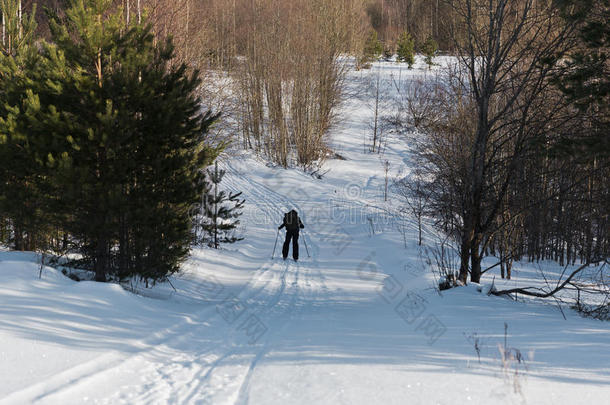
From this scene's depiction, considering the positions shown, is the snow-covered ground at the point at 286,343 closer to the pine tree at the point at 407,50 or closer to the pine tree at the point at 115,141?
the pine tree at the point at 115,141

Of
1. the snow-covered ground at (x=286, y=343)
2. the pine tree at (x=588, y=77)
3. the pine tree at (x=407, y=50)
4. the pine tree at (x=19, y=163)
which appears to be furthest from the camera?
the pine tree at (x=407, y=50)

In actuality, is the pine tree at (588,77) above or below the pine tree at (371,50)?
below

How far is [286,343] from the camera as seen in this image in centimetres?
573

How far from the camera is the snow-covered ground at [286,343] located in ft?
13.1

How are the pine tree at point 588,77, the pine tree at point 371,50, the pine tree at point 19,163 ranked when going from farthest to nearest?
the pine tree at point 371,50, the pine tree at point 588,77, the pine tree at point 19,163

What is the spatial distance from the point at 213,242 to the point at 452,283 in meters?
9.08

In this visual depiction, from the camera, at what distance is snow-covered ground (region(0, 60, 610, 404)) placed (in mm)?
3984

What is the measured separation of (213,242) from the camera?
15.4m

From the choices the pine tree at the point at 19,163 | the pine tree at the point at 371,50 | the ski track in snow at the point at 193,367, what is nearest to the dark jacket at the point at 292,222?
the ski track in snow at the point at 193,367

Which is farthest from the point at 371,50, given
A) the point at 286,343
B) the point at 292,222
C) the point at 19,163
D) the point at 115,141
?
the point at 286,343

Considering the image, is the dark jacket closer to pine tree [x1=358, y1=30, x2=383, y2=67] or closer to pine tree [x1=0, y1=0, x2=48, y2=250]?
pine tree [x1=0, y1=0, x2=48, y2=250]

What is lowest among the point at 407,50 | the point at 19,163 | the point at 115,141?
the point at 19,163

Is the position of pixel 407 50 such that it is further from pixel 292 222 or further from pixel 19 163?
pixel 19 163

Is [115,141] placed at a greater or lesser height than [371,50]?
lesser
